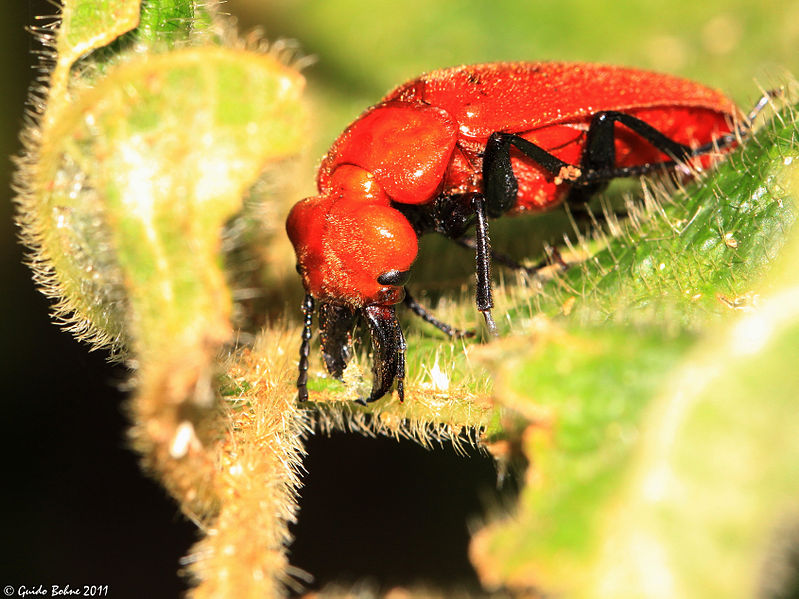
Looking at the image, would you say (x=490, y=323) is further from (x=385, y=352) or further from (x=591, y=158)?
(x=591, y=158)

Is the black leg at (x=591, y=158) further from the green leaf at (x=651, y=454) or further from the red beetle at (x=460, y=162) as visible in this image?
the green leaf at (x=651, y=454)

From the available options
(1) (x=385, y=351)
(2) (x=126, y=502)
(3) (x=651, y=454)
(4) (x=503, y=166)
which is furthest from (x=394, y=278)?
(2) (x=126, y=502)

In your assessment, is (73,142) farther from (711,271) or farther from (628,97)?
(628,97)

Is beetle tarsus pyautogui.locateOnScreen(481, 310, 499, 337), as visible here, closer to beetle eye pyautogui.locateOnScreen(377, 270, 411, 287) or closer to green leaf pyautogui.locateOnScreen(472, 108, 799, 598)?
beetle eye pyautogui.locateOnScreen(377, 270, 411, 287)

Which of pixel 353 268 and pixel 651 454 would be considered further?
pixel 353 268

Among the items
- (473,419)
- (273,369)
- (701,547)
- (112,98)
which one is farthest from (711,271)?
(112,98)

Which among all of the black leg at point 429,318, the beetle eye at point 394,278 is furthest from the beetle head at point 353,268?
the black leg at point 429,318
